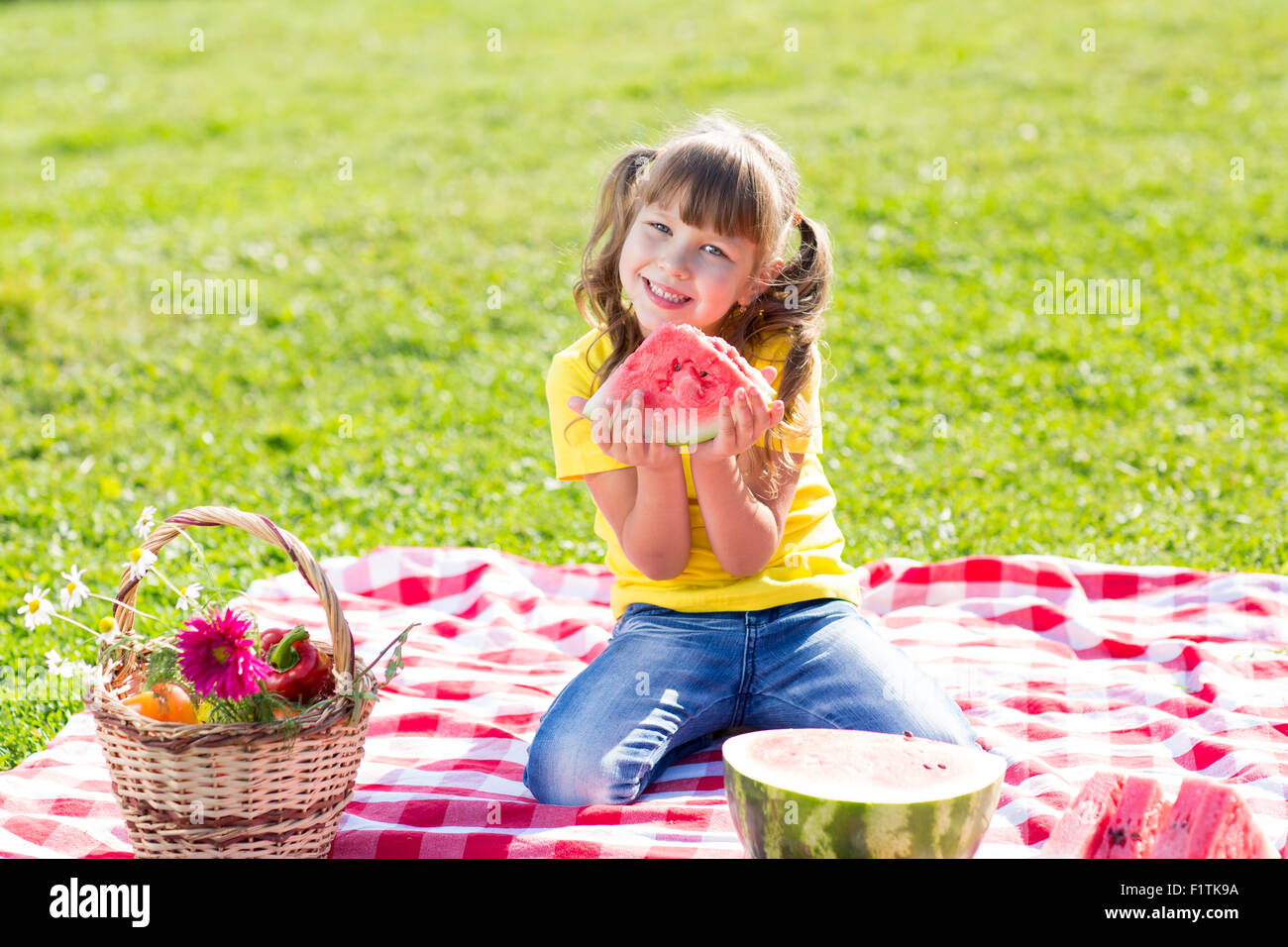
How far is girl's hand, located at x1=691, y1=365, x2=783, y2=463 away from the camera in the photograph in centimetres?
318

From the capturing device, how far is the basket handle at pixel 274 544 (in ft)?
9.93

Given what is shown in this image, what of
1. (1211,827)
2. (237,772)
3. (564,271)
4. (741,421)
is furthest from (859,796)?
(564,271)

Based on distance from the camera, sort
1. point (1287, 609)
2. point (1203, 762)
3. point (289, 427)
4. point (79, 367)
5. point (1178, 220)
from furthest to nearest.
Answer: point (1178, 220) → point (79, 367) → point (289, 427) → point (1287, 609) → point (1203, 762)

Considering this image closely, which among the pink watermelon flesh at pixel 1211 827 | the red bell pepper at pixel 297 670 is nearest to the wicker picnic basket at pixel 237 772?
the red bell pepper at pixel 297 670

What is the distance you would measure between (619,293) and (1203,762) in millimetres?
2187

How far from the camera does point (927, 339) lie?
7.90m

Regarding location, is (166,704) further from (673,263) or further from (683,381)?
(673,263)

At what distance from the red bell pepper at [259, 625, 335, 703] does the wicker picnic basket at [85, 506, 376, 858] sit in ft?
0.40

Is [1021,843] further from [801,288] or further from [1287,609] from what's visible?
[1287,609]

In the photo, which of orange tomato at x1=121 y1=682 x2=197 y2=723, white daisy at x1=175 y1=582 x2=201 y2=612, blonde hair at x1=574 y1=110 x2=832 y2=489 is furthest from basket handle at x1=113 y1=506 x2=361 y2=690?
blonde hair at x1=574 y1=110 x2=832 y2=489

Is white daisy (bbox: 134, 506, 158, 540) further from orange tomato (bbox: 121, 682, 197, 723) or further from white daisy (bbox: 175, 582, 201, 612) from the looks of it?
orange tomato (bbox: 121, 682, 197, 723)

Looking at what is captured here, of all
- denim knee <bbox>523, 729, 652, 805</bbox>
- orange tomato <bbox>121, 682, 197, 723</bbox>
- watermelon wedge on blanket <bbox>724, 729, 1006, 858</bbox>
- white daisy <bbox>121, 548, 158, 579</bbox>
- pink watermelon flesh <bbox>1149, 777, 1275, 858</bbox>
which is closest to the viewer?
pink watermelon flesh <bbox>1149, 777, 1275, 858</bbox>
